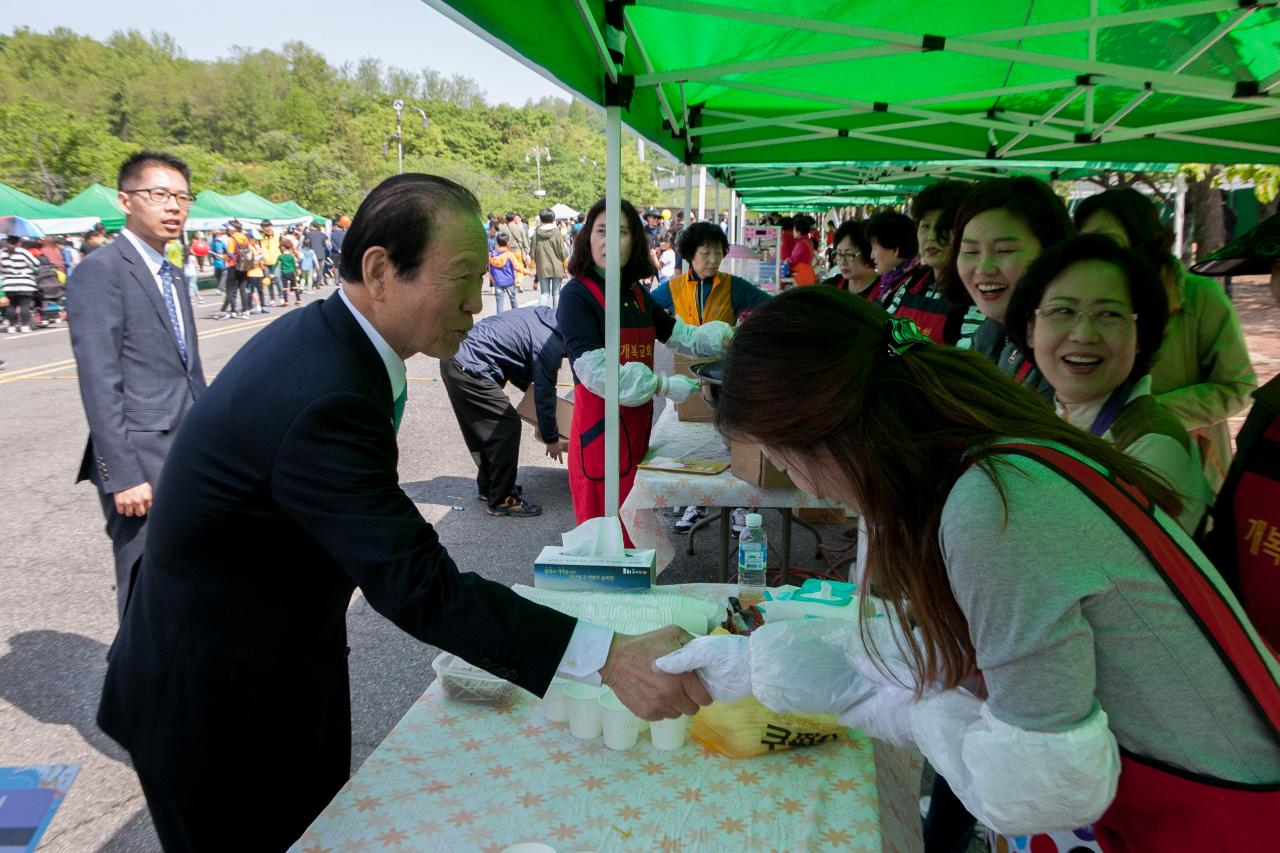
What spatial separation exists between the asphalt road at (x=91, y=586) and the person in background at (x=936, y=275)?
166 centimetres

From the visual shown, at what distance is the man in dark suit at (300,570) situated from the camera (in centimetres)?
120

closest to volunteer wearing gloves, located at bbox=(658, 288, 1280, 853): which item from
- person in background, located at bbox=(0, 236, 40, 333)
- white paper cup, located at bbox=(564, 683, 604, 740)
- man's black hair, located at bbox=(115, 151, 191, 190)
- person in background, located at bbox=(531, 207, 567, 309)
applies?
white paper cup, located at bbox=(564, 683, 604, 740)

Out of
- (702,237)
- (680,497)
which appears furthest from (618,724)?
(702,237)

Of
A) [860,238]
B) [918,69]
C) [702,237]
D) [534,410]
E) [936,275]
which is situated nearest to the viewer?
[936,275]

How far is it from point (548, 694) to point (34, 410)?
30.2ft

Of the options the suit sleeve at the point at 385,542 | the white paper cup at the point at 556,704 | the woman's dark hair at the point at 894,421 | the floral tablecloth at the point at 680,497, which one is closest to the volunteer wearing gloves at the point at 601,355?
the floral tablecloth at the point at 680,497

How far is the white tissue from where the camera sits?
7.04ft

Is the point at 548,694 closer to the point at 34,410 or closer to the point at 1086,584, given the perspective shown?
the point at 1086,584

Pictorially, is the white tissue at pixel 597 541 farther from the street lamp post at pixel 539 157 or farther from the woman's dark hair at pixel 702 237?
the street lamp post at pixel 539 157

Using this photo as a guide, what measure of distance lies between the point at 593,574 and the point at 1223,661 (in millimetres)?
1417

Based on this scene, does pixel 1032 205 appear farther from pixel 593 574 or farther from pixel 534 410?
pixel 534 410

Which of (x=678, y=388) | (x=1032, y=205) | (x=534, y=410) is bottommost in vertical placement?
(x=534, y=410)

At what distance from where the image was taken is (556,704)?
5.20 feet

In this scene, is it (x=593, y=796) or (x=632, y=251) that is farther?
(x=632, y=251)
